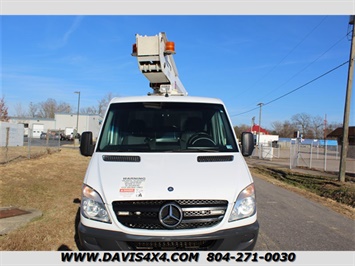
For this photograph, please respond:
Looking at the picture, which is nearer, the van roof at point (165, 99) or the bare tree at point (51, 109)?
the van roof at point (165, 99)

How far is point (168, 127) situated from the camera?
4387 millimetres

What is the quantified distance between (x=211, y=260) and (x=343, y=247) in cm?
305

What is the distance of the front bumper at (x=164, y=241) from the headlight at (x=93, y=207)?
12cm

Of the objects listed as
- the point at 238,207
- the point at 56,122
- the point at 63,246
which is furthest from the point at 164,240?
the point at 56,122

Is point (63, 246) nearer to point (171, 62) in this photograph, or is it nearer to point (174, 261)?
point (174, 261)

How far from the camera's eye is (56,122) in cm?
7212

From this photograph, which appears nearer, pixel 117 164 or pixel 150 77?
pixel 117 164

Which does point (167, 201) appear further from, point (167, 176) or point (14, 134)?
point (14, 134)

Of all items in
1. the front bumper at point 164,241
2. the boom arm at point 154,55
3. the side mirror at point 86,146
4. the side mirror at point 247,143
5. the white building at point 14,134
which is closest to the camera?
the front bumper at point 164,241

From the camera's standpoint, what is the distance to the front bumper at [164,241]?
2.95 m

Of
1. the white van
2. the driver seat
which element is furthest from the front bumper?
the driver seat

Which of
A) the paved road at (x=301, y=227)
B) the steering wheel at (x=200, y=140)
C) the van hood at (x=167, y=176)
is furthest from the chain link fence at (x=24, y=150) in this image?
the van hood at (x=167, y=176)

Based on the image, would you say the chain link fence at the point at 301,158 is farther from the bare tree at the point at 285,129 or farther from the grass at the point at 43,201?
the bare tree at the point at 285,129

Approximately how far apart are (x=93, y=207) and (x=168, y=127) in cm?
166
